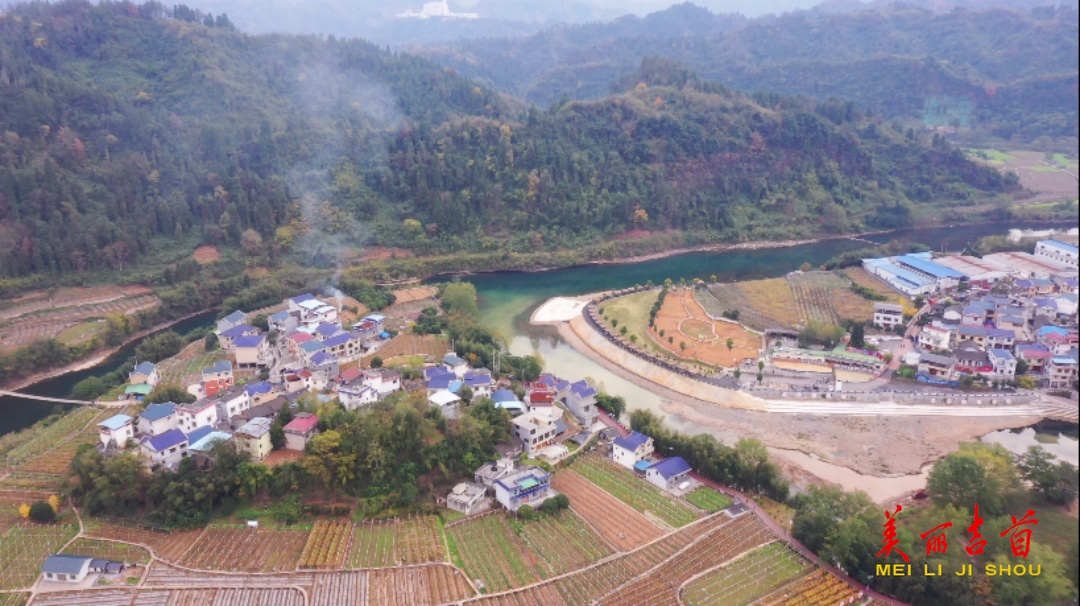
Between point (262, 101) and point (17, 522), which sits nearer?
point (17, 522)

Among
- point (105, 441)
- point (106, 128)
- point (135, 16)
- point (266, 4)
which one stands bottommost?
point (105, 441)

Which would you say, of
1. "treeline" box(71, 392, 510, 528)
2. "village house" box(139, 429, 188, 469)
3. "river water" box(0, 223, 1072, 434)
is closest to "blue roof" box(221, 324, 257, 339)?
"river water" box(0, 223, 1072, 434)

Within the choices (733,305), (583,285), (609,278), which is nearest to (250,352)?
(583,285)

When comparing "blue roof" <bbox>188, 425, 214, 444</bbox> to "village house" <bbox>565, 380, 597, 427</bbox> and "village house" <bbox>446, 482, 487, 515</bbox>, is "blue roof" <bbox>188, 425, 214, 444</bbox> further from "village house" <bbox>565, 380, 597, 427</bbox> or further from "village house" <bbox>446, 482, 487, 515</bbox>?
"village house" <bbox>565, 380, 597, 427</bbox>

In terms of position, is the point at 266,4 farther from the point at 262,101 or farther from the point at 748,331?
the point at 748,331

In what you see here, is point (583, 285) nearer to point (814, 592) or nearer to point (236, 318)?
point (236, 318)

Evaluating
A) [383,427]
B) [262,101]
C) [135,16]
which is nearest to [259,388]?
[383,427]
